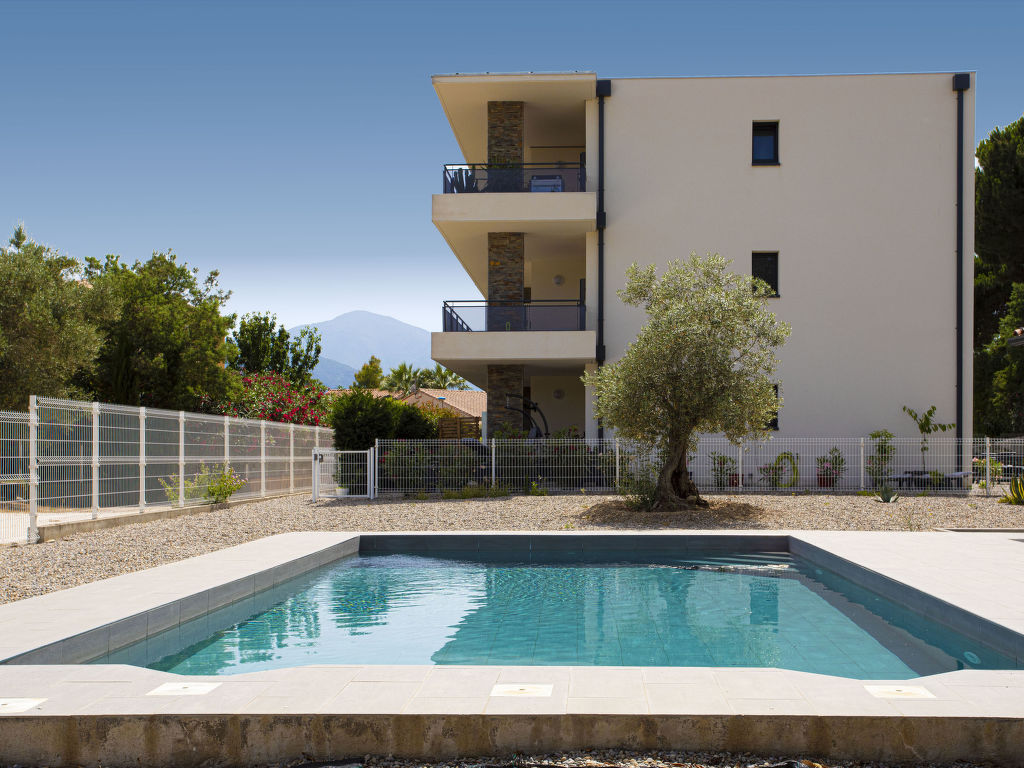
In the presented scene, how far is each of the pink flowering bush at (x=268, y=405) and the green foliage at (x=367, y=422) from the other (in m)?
9.15

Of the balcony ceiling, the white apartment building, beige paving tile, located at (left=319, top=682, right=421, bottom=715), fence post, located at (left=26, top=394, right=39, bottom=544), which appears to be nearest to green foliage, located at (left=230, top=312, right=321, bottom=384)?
the balcony ceiling

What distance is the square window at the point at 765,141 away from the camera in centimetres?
2027

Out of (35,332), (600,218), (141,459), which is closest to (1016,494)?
(600,218)

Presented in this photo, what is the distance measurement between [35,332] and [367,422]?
8.00 metres

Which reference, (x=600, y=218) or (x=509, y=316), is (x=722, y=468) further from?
(x=600, y=218)

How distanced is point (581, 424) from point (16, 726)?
68.3 ft

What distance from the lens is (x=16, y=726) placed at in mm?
3809

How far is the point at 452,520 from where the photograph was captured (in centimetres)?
1310

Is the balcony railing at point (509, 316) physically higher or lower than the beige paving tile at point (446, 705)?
higher

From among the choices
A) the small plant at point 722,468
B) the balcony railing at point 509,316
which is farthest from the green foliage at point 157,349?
the small plant at point 722,468

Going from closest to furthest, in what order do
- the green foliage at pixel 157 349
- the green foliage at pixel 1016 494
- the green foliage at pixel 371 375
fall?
the green foliage at pixel 1016 494
the green foliage at pixel 157 349
the green foliage at pixel 371 375

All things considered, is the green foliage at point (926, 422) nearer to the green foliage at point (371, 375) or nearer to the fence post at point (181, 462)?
the fence post at point (181, 462)

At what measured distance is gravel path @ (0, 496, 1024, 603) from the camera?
365 inches

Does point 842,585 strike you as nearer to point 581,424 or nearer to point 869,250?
point 869,250
